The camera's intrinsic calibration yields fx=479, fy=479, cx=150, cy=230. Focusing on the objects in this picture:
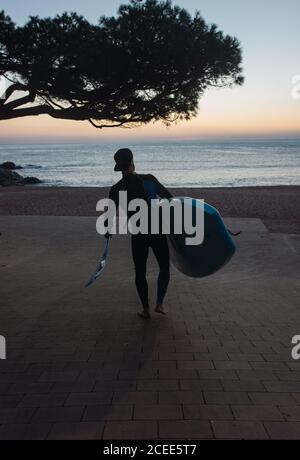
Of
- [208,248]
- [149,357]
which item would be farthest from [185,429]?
[208,248]

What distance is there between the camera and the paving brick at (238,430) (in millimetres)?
2941

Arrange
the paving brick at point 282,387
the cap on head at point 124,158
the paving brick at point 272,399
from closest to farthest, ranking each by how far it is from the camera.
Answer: the paving brick at point 272,399, the paving brick at point 282,387, the cap on head at point 124,158

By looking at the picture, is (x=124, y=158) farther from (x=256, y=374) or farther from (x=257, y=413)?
(x=257, y=413)

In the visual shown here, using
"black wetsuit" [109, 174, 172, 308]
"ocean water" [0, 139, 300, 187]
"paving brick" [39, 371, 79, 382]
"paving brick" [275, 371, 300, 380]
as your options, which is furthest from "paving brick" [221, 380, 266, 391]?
"ocean water" [0, 139, 300, 187]

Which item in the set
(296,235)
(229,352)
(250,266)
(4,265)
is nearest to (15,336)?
(229,352)

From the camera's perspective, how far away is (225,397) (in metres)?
3.49

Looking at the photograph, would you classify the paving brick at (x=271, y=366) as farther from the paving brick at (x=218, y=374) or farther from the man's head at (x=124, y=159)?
the man's head at (x=124, y=159)

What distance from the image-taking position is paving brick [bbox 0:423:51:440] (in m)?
2.96

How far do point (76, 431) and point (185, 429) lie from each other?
2.25 ft

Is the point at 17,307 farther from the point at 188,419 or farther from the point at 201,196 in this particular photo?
the point at 201,196

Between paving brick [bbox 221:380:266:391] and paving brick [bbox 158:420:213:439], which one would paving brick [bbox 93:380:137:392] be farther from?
paving brick [bbox 221:380:266:391]

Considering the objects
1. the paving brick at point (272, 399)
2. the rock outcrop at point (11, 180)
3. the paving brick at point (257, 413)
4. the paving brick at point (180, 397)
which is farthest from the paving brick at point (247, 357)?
the rock outcrop at point (11, 180)

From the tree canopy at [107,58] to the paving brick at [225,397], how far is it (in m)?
7.11
